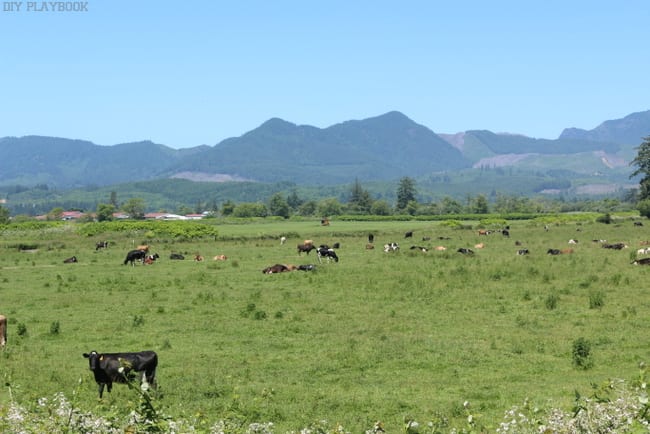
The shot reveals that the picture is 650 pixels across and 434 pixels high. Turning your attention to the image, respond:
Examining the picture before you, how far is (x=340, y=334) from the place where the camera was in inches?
850

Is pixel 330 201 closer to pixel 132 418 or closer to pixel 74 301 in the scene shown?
pixel 74 301

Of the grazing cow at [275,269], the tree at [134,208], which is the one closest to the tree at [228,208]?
the tree at [134,208]

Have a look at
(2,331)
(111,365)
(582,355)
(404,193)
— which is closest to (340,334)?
(582,355)

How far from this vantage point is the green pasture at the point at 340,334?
14.7m

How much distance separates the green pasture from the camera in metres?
14.7

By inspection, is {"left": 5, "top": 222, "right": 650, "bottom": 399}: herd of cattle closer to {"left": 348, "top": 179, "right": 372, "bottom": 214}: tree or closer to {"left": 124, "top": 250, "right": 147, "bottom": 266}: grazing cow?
{"left": 124, "top": 250, "right": 147, "bottom": 266}: grazing cow

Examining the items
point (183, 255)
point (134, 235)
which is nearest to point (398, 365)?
point (183, 255)

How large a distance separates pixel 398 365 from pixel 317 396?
11.3 ft

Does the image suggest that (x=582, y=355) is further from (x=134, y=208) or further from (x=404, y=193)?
(x=134, y=208)

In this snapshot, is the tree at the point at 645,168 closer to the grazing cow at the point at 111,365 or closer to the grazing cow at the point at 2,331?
the grazing cow at the point at 2,331

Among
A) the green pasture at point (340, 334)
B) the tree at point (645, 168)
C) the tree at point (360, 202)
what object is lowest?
the green pasture at point (340, 334)

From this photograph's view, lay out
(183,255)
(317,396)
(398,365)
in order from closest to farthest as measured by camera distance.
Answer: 1. (317,396)
2. (398,365)
3. (183,255)

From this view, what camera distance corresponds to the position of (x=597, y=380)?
15.9m

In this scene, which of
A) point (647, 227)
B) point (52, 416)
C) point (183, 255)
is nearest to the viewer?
point (52, 416)
